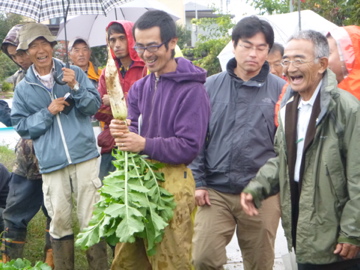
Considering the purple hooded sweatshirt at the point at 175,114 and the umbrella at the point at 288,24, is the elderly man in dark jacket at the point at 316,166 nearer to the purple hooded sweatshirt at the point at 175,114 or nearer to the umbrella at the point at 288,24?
the purple hooded sweatshirt at the point at 175,114

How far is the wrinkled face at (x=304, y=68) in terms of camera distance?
12.2ft

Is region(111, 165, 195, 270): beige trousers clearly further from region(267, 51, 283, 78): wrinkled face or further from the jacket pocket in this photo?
region(267, 51, 283, 78): wrinkled face

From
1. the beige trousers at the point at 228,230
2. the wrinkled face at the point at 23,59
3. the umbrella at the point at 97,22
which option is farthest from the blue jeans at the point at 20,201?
the umbrella at the point at 97,22

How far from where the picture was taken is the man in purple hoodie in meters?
4.02

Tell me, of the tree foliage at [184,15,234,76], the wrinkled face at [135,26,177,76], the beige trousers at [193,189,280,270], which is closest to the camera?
the wrinkled face at [135,26,177,76]

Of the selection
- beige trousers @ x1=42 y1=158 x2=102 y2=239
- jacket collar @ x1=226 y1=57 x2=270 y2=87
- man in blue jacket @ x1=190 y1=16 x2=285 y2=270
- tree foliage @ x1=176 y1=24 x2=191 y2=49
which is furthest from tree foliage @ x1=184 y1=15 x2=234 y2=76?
tree foliage @ x1=176 y1=24 x2=191 y2=49

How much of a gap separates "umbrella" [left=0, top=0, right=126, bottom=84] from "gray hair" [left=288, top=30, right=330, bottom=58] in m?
2.97

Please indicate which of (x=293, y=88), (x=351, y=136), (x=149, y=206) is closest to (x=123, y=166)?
(x=149, y=206)

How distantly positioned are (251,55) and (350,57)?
88 centimetres

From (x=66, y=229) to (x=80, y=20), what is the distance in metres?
4.06

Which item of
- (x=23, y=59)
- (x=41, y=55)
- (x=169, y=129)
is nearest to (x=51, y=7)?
(x=23, y=59)

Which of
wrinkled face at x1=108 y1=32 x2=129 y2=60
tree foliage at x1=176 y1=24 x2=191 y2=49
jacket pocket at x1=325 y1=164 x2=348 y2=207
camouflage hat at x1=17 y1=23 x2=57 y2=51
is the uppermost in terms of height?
camouflage hat at x1=17 y1=23 x2=57 y2=51

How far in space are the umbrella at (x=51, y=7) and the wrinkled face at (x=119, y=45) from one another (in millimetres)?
342

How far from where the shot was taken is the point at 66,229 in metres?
5.45
